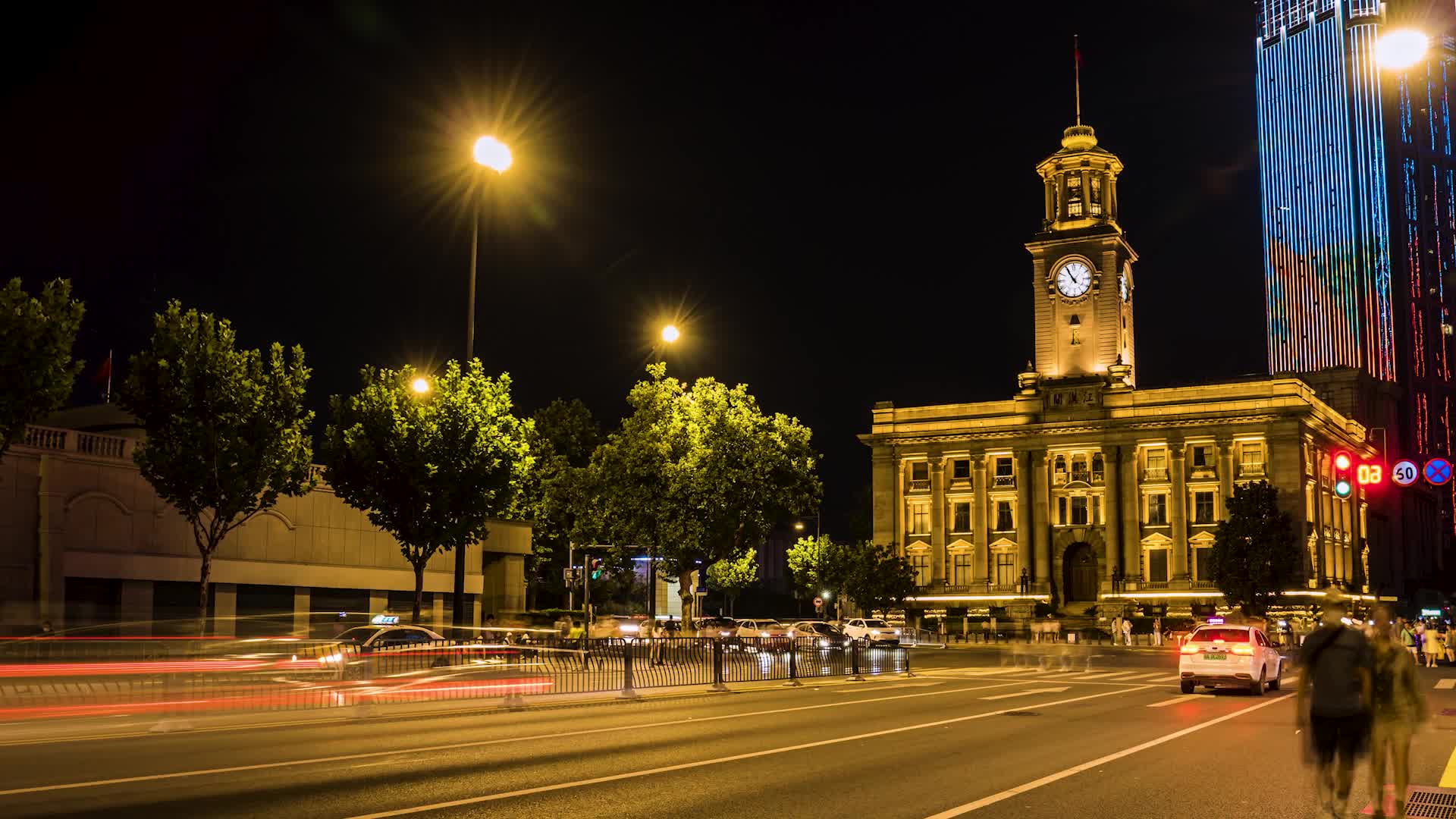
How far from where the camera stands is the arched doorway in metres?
104

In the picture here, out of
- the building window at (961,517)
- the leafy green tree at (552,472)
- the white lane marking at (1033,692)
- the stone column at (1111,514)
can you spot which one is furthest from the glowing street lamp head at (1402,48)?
the building window at (961,517)

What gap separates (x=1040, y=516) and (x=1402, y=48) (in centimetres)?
9071

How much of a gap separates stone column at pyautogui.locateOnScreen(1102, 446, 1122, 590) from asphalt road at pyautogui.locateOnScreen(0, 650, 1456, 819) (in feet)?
260

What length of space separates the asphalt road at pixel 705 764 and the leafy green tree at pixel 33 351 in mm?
14990

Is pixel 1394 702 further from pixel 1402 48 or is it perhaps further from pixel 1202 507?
pixel 1202 507

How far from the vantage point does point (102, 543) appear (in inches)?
1684

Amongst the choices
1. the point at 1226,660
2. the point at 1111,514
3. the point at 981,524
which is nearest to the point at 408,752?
the point at 1226,660

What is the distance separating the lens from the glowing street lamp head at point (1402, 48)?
15805mm

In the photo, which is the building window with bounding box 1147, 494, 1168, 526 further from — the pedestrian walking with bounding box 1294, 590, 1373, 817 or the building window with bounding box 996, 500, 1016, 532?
the pedestrian walking with bounding box 1294, 590, 1373, 817

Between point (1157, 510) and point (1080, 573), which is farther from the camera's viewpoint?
point (1080, 573)

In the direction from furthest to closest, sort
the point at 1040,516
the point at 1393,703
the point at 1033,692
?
the point at 1040,516, the point at 1033,692, the point at 1393,703

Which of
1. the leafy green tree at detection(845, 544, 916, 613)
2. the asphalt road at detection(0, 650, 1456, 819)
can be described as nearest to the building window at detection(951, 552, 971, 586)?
the leafy green tree at detection(845, 544, 916, 613)

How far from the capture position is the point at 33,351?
105ft

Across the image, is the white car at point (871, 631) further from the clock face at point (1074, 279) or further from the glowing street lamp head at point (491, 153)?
the clock face at point (1074, 279)
